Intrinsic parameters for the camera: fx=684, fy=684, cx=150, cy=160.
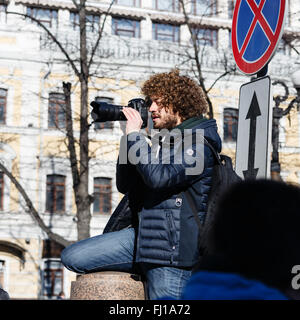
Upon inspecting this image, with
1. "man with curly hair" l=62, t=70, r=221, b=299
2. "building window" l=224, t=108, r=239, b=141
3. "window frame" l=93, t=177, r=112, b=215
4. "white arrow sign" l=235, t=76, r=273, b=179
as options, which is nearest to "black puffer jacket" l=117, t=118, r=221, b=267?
"man with curly hair" l=62, t=70, r=221, b=299

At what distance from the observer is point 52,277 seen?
85.1 feet

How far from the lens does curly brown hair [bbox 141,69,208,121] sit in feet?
14.0

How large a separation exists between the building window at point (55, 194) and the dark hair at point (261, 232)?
82.6 feet

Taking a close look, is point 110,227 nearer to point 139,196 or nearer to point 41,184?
point 139,196

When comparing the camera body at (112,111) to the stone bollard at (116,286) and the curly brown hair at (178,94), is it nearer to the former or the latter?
the curly brown hair at (178,94)

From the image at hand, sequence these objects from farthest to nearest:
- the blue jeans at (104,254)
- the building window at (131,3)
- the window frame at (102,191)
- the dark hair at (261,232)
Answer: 1. the building window at (131,3)
2. the window frame at (102,191)
3. the blue jeans at (104,254)
4. the dark hair at (261,232)

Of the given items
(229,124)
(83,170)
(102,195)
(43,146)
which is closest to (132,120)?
(83,170)

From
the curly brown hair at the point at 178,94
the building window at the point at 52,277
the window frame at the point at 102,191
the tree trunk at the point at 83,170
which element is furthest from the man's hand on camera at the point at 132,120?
the window frame at the point at 102,191

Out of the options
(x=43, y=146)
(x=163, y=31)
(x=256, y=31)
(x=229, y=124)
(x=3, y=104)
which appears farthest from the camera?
(x=163, y=31)

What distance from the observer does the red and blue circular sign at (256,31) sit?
450cm

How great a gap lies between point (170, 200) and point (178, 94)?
0.78 metres

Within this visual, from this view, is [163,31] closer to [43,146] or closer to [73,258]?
[43,146]

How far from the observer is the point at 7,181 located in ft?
84.8

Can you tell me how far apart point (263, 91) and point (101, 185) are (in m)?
22.6
